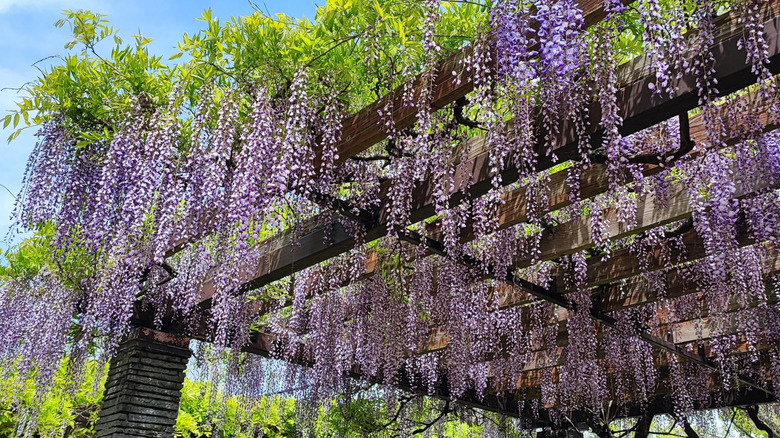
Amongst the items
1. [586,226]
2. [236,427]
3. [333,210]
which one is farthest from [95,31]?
[236,427]

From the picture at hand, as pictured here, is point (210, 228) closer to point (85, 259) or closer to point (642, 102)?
point (85, 259)

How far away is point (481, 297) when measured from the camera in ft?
15.7

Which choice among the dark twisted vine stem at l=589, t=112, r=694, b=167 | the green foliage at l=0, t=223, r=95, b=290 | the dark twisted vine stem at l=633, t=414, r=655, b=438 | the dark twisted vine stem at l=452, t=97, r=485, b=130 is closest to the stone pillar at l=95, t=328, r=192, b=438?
the green foliage at l=0, t=223, r=95, b=290

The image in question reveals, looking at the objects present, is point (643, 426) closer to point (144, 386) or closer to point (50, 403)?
point (144, 386)

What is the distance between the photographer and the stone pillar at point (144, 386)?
4.39 m

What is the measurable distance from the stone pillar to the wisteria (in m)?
0.18

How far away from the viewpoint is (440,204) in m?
2.92

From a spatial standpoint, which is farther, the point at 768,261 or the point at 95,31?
the point at 768,261

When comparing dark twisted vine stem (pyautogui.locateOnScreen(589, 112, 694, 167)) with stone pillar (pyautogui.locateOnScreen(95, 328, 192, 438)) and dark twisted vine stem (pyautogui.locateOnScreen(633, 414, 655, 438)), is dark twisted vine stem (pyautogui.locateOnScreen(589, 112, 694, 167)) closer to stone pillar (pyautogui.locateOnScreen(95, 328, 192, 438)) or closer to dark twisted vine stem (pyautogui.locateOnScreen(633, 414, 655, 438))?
stone pillar (pyautogui.locateOnScreen(95, 328, 192, 438))

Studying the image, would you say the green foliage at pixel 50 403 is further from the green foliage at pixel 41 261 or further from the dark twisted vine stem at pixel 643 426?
the dark twisted vine stem at pixel 643 426

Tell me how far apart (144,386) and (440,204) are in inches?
116

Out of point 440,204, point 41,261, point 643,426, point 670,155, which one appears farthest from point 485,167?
point 643,426

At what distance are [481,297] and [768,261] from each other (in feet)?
6.65

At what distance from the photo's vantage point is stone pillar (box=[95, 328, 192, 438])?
4.39 metres
